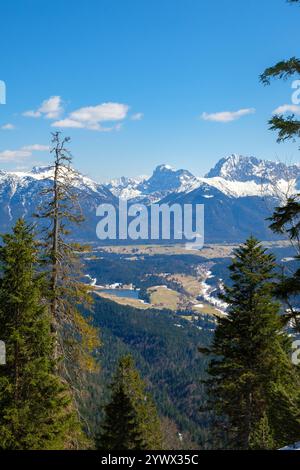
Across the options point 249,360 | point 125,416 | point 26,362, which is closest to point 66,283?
point 26,362

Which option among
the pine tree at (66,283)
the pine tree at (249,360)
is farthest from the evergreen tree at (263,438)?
the pine tree at (66,283)

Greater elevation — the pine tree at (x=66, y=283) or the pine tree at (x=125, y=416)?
the pine tree at (x=66, y=283)

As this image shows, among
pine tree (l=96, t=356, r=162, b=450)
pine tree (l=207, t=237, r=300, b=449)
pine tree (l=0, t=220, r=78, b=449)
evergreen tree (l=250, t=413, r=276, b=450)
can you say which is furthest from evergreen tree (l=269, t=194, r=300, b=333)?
pine tree (l=96, t=356, r=162, b=450)

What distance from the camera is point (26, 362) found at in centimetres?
1800

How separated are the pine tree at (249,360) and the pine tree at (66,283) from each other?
7.65 m

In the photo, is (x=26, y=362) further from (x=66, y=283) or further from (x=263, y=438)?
(x=263, y=438)

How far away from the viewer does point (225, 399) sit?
25578 mm

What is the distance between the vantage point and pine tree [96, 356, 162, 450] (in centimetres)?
3225

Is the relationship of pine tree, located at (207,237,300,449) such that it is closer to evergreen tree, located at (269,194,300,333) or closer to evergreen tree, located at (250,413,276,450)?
evergreen tree, located at (250,413,276,450)

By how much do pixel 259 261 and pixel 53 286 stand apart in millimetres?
12234

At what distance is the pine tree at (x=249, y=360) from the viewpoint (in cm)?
2439

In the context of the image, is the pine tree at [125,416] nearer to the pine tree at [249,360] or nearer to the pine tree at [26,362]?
the pine tree at [249,360]

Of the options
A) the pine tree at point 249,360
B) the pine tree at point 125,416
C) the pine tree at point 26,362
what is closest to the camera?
the pine tree at point 26,362
